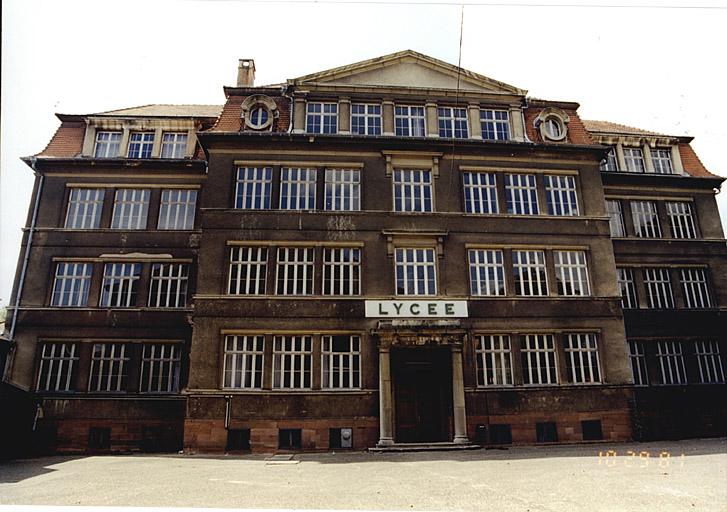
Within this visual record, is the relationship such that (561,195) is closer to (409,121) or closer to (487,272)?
(487,272)

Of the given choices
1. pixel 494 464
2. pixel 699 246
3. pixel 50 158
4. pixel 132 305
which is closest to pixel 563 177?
pixel 699 246

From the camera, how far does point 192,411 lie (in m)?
16.8

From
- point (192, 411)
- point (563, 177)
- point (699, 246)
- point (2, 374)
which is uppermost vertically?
point (563, 177)

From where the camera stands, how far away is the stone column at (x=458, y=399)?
17.0m

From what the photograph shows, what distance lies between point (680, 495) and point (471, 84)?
17.7 metres

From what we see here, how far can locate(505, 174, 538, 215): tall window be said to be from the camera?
787 inches

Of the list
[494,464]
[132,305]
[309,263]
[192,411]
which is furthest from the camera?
[132,305]

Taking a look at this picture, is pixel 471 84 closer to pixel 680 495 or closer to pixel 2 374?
pixel 680 495

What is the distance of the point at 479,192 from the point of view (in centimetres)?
2002

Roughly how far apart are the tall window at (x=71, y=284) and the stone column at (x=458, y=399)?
49.0 feet

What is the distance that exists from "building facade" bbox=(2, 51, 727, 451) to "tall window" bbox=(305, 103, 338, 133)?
0.21 feet

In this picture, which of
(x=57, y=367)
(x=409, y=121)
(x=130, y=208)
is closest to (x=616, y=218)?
(x=409, y=121)

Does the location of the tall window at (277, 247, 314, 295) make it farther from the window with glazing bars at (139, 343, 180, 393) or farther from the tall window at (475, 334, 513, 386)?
the tall window at (475, 334, 513, 386)

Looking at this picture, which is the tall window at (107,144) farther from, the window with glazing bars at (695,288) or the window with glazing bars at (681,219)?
the window with glazing bars at (695,288)
